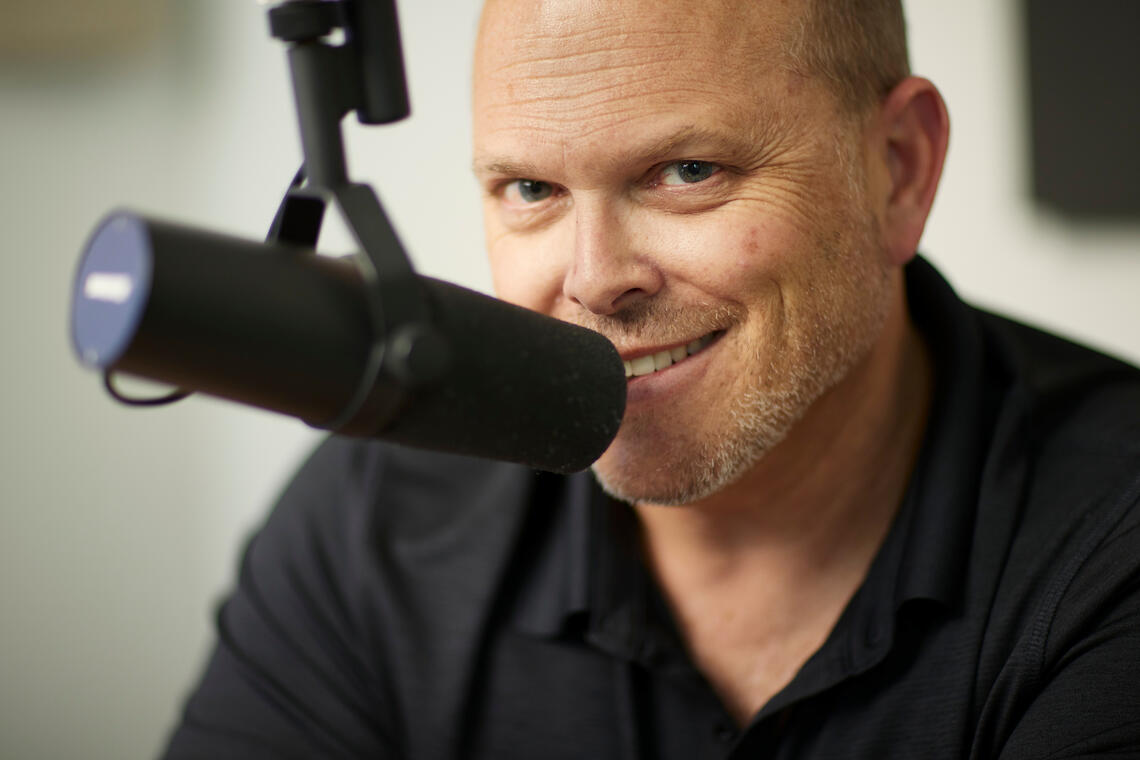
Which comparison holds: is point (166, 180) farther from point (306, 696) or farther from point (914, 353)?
point (914, 353)

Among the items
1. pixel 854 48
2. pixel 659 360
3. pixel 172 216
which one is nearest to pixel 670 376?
pixel 659 360

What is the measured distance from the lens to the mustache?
104 cm

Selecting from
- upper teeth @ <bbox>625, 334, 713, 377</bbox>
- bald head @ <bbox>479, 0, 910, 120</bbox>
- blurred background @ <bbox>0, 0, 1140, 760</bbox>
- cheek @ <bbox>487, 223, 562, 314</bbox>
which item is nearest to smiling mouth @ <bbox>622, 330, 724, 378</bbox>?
upper teeth @ <bbox>625, 334, 713, 377</bbox>

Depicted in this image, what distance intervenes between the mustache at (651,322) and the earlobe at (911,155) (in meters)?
0.28

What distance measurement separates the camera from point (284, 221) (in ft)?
2.23

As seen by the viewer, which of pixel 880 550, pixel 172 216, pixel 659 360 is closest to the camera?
pixel 659 360

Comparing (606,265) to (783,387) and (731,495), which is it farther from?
(731,495)

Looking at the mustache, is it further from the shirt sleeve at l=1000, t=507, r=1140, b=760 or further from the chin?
the shirt sleeve at l=1000, t=507, r=1140, b=760

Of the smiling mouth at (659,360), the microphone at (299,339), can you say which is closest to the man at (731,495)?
the smiling mouth at (659,360)

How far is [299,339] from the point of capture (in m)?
0.61

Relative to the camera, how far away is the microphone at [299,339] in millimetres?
584

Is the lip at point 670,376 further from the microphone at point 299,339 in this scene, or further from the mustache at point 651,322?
the microphone at point 299,339

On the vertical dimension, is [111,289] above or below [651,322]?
above

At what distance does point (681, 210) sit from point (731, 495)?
0.34 meters
